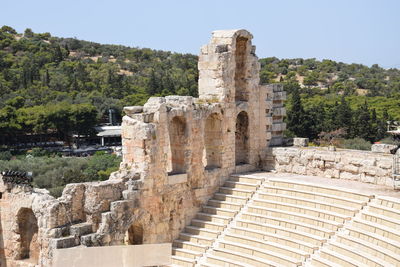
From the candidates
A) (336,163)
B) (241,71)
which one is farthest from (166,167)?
(336,163)

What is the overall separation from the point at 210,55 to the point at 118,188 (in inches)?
217

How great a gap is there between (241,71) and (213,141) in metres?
2.83

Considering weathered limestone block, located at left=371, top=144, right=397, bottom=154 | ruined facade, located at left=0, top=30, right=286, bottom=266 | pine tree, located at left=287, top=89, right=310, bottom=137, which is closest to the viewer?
ruined facade, located at left=0, top=30, right=286, bottom=266

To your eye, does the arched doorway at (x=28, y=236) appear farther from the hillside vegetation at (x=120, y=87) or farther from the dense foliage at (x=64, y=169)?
the hillside vegetation at (x=120, y=87)

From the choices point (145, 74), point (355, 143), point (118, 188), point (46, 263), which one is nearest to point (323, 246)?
point (118, 188)

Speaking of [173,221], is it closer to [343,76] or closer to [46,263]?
[46,263]

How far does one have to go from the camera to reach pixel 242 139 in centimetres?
1966

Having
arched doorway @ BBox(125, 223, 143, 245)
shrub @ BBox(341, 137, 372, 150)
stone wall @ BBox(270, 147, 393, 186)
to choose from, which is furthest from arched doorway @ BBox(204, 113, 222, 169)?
shrub @ BBox(341, 137, 372, 150)

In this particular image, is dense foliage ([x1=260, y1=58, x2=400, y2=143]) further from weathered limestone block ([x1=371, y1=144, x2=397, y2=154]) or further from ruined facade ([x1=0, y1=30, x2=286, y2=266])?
weathered limestone block ([x1=371, y1=144, x2=397, y2=154])

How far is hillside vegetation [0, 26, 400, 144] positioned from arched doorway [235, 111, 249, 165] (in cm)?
2089

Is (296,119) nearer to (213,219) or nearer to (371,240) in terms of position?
(213,219)

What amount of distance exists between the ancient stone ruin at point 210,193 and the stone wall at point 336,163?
1.4 inches

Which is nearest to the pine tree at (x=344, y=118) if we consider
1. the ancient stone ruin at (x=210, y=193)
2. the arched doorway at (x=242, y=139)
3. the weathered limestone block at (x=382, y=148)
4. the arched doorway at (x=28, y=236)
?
the ancient stone ruin at (x=210, y=193)

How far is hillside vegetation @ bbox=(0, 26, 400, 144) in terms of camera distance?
42750 millimetres
